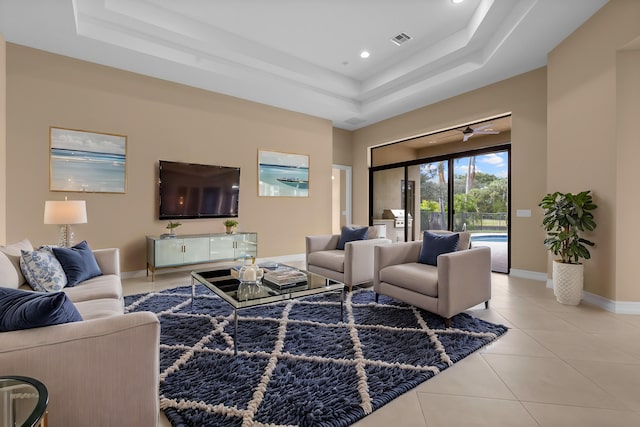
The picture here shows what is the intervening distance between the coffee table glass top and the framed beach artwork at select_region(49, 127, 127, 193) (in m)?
2.41

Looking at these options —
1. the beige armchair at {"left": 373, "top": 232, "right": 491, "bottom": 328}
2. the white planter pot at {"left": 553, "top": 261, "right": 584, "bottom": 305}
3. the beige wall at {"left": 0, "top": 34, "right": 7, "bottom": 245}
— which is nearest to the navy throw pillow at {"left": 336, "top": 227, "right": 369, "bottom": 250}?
the beige armchair at {"left": 373, "top": 232, "right": 491, "bottom": 328}

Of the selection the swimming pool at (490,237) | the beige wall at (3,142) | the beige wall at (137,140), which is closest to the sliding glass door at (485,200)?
the swimming pool at (490,237)

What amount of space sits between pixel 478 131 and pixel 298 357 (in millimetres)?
4837

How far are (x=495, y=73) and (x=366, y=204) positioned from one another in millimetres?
3754

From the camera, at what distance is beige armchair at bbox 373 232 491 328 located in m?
2.70

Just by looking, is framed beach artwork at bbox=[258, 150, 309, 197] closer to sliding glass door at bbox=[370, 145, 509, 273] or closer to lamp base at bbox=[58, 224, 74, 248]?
Answer: sliding glass door at bbox=[370, 145, 509, 273]

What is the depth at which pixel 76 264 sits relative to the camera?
2.67m

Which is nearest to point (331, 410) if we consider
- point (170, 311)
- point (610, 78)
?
point (170, 311)

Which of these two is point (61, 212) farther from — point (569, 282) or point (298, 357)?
point (569, 282)

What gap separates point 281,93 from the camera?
5.40m

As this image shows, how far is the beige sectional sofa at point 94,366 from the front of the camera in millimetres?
1122

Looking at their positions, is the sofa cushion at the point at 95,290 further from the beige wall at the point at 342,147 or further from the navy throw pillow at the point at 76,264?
the beige wall at the point at 342,147

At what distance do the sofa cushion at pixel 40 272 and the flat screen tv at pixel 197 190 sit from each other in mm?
2430

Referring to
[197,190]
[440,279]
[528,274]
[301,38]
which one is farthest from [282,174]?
[528,274]
